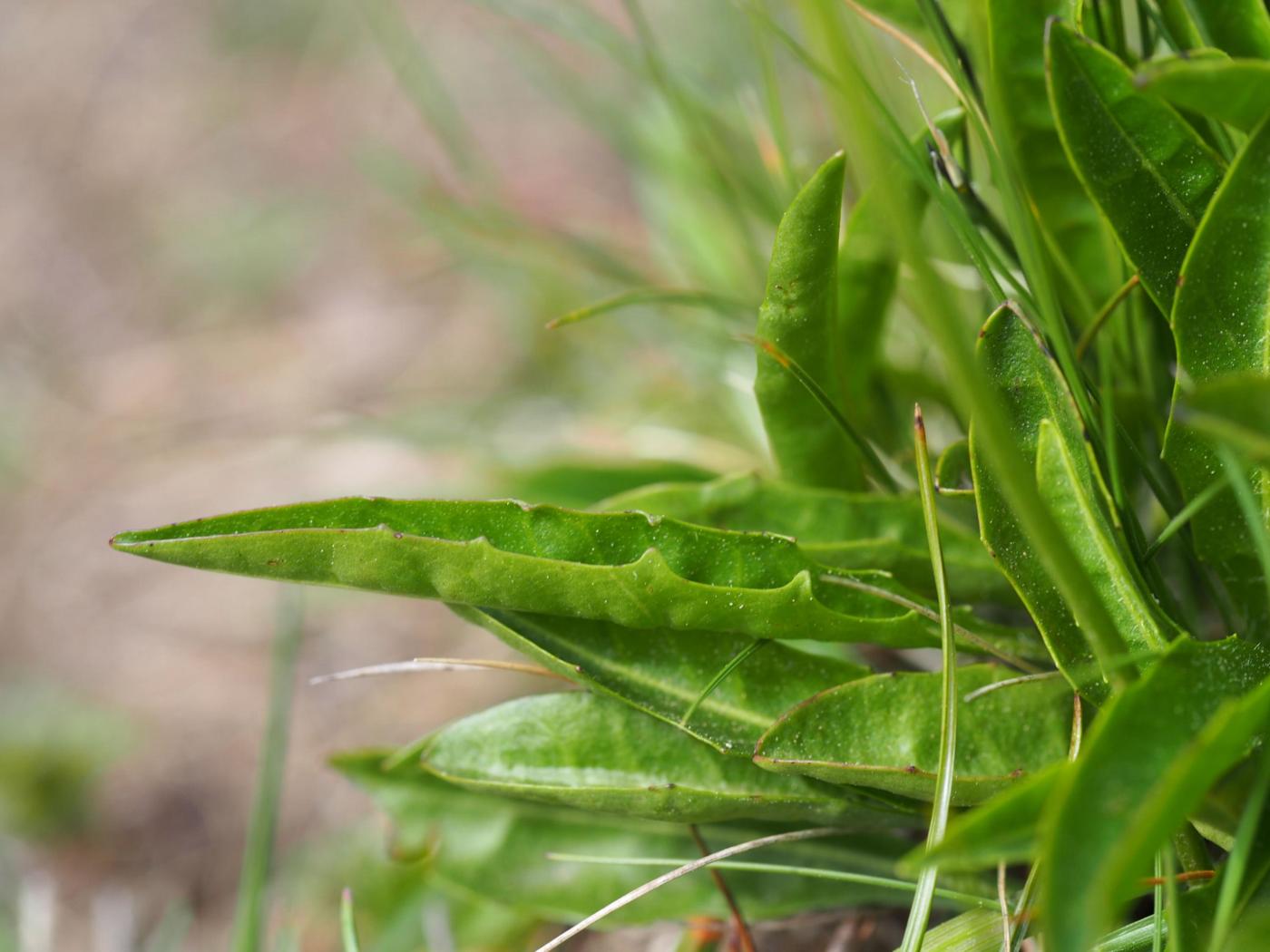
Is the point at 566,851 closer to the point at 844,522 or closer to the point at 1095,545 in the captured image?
the point at 844,522

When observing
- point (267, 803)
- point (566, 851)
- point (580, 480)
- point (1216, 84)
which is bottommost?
point (566, 851)

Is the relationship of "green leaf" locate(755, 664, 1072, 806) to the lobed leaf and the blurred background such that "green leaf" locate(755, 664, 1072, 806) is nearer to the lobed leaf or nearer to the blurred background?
the lobed leaf

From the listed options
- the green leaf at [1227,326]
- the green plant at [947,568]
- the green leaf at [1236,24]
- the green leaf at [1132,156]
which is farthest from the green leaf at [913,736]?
the green leaf at [1236,24]

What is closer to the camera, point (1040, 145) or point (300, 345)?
point (1040, 145)

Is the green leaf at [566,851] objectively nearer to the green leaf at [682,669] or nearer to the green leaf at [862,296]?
the green leaf at [682,669]

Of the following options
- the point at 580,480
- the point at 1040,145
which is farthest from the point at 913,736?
the point at 580,480

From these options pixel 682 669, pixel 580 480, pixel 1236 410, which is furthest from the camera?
pixel 580 480
